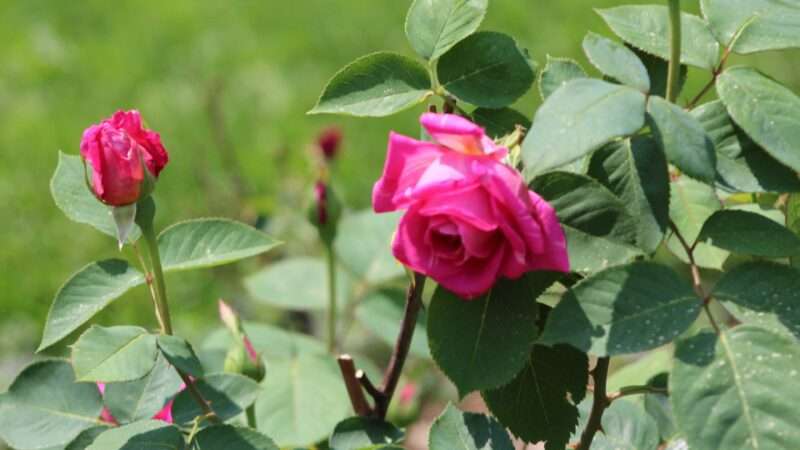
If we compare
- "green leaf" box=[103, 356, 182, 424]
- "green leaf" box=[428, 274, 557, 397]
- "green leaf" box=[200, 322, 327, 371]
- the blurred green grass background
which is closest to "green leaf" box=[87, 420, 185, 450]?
"green leaf" box=[103, 356, 182, 424]

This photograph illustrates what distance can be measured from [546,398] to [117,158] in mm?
352

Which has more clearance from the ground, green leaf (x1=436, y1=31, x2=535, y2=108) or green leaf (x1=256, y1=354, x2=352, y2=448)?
green leaf (x1=436, y1=31, x2=535, y2=108)

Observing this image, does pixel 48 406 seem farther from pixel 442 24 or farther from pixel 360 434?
pixel 442 24

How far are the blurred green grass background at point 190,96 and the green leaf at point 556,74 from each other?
1.70 meters

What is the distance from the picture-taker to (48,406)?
3.34 feet

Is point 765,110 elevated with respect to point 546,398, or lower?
elevated

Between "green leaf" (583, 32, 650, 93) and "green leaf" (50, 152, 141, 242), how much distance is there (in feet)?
1.32

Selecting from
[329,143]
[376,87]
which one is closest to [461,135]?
[376,87]

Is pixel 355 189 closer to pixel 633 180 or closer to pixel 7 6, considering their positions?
pixel 7 6

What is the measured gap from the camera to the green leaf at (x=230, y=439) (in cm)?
88

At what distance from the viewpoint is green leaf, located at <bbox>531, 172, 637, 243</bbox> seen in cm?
77

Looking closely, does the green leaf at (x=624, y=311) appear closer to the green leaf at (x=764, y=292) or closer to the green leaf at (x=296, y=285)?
the green leaf at (x=764, y=292)

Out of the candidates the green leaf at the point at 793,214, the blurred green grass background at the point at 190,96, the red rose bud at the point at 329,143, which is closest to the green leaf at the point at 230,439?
the green leaf at the point at 793,214

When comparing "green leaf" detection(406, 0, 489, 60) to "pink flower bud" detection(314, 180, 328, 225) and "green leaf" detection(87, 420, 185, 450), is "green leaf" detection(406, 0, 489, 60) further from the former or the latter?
"pink flower bud" detection(314, 180, 328, 225)
